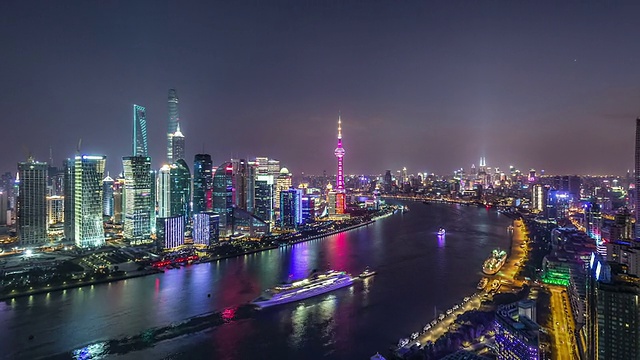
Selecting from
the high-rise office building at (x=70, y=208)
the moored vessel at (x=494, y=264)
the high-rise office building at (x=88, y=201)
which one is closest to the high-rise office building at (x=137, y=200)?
the high-rise office building at (x=88, y=201)

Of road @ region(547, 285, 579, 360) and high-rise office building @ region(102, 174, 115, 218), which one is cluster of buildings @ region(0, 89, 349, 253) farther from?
road @ region(547, 285, 579, 360)

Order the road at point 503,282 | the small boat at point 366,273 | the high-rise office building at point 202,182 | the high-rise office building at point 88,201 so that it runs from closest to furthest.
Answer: the road at point 503,282
the small boat at point 366,273
the high-rise office building at point 88,201
the high-rise office building at point 202,182

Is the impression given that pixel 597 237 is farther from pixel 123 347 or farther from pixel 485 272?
pixel 123 347

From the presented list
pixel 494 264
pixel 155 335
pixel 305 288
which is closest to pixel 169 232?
pixel 305 288

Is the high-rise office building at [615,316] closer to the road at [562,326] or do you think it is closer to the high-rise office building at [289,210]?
the road at [562,326]

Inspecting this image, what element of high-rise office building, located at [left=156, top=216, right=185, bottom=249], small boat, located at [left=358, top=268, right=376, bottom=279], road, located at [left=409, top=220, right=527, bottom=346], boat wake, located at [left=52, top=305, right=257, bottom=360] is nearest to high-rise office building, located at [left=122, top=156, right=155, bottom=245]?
high-rise office building, located at [left=156, top=216, right=185, bottom=249]

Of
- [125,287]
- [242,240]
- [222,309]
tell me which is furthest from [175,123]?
[222,309]
